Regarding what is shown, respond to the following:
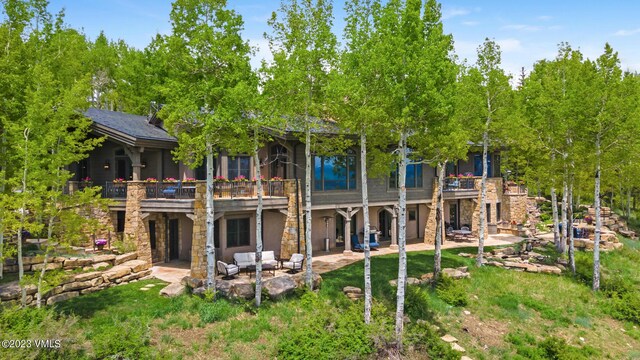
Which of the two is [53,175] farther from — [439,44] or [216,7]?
[439,44]

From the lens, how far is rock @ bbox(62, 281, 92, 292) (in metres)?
13.4

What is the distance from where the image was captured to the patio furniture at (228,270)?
51.2ft

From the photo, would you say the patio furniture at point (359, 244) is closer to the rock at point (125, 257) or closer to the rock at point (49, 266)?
the rock at point (125, 257)

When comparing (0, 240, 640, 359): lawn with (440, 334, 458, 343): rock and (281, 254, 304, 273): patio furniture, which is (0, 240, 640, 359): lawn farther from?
(281, 254, 304, 273): patio furniture

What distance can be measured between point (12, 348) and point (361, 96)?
37.8 ft

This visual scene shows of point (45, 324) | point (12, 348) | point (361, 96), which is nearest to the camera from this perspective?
point (12, 348)

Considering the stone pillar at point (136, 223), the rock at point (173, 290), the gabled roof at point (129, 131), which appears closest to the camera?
the rock at point (173, 290)

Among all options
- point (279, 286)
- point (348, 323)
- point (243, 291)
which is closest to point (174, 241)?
point (243, 291)

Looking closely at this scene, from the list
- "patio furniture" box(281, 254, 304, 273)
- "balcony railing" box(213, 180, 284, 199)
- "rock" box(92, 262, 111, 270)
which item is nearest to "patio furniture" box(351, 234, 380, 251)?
"balcony railing" box(213, 180, 284, 199)

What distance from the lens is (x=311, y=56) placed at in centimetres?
1382

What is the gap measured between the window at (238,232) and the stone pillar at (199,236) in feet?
9.74

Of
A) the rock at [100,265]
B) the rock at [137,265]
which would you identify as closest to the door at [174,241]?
the rock at [137,265]

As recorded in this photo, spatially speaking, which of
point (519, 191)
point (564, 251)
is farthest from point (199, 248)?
point (519, 191)

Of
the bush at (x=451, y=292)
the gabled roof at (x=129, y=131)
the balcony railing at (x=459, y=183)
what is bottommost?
the bush at (x=451, y=292)
